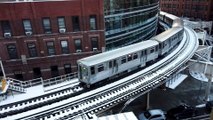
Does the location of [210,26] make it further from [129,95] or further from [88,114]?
[88,114]

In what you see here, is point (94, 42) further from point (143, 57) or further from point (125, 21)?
point (143, 57)

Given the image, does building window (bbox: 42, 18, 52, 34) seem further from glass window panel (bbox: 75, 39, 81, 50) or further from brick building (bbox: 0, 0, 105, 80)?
glass window panel (bbox: 75, 39, 81, 50)

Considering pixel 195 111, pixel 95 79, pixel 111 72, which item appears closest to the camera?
pixel 95 79

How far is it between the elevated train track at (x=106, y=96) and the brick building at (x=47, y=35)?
743 centimetres

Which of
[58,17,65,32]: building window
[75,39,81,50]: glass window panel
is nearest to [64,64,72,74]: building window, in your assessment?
[75,39,81,50]: glass window panel

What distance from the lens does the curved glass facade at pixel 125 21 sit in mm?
25953

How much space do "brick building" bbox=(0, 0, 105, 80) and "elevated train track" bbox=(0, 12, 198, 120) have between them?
743cm

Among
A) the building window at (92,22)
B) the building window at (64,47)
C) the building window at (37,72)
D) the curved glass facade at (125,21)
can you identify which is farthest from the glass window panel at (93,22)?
the building window at (37,72)

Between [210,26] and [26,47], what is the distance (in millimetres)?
52940

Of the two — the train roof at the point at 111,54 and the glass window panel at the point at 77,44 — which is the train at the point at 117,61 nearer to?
the train roof at the point at 111,54

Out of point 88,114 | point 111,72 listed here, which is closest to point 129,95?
point 111,72

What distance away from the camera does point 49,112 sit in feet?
51.8

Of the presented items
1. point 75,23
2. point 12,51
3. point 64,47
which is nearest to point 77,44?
point 64,47

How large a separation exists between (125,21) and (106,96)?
45.8ft
